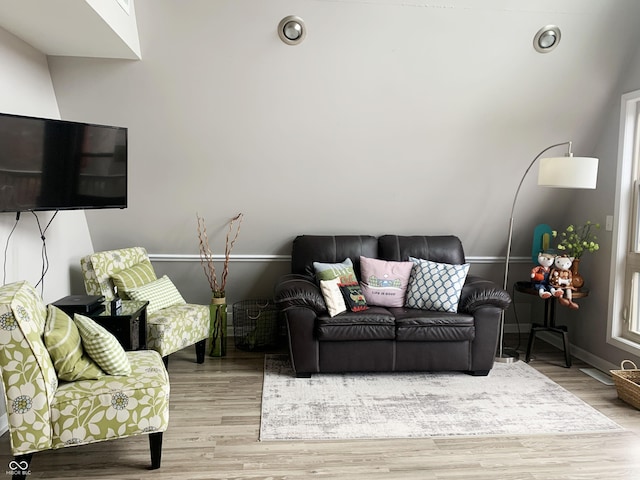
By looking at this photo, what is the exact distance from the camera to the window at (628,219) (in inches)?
148

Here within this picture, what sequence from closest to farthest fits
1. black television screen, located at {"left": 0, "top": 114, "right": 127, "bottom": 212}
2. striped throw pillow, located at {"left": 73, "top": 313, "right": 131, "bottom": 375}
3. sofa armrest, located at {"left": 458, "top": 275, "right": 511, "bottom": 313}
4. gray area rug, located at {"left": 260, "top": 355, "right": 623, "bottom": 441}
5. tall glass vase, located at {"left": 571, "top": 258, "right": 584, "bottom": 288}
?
striped throw pillow, located at {"left": 73, "top": 313, "right": 131, "bottom": 375} → black television screen, located at {"left": 0, "top": 114, "right": 127, "bottom": 212} → gray area rug, located at {"left": 260, "top": 355, "right": 623, "bottom": 441} → sofa armrest, located at {"left": 458, "top": 275, "right": 511, "bottom": 313} → tall glass vase, located at {"left": 571, "top": 258, "right": 584, "bottom": 288}

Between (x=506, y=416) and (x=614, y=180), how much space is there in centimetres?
202

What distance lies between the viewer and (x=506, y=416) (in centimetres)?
311

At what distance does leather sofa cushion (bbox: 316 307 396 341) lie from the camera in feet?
11.9

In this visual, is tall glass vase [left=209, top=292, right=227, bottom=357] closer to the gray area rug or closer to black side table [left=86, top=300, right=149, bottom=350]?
the gray area rug

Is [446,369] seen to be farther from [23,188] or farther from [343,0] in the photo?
[23,188]

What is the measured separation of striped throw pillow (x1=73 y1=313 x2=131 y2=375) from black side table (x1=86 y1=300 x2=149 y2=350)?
562 mm

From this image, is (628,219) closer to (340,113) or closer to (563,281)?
(563,281)

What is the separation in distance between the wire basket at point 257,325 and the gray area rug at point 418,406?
442 millimetres

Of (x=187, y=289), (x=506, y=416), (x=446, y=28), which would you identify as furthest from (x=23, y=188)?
(x=506, y=416)

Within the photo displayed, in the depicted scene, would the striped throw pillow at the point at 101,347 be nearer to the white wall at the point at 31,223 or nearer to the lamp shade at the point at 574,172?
the white wall at the point at 31,223

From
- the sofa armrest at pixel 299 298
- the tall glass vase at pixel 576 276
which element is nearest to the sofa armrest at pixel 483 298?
the tall glass vase at pixel 576 276

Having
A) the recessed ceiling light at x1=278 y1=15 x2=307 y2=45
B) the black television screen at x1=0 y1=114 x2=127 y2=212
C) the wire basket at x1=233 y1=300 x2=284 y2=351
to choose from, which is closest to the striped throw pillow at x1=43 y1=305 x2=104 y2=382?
the black television screen at x1=0 y1=114 x2=127 y2=212

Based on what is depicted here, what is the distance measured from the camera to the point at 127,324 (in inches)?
120
